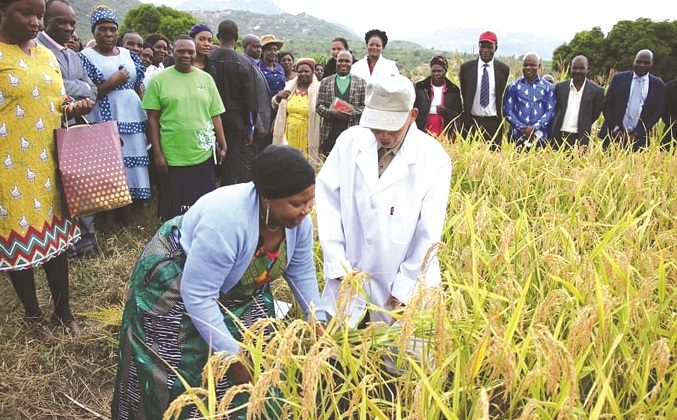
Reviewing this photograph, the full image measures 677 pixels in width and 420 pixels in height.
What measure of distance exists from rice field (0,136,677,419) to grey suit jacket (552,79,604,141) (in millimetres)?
1264

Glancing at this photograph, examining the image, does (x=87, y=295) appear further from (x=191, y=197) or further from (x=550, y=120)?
(x=550, y=120)

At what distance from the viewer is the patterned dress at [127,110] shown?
13.6ft

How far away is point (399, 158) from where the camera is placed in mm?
2215

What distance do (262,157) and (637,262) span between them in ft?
5.99

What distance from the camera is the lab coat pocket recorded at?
2217 millimetres

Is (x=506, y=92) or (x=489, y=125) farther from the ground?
(x=506, y=92)

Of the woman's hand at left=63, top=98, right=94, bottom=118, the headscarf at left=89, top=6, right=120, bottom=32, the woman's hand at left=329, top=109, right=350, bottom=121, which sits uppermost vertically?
the headscarf at left=89, top=6, right=120, bottom=32

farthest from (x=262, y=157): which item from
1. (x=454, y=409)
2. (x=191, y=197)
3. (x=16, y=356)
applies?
(x=191, y=197)

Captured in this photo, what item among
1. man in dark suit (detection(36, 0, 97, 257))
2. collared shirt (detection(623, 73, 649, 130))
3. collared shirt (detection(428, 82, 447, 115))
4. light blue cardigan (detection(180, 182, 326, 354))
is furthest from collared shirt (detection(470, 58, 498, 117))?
→ light blue cardigan (detection(180, 182, 326, 354))

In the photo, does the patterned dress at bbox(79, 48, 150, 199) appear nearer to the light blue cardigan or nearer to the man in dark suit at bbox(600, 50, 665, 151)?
the light blue cardigan

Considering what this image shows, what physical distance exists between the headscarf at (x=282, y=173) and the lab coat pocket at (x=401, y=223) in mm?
590

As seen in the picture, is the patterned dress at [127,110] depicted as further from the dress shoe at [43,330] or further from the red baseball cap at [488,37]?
the red baseball cap at [488,37]

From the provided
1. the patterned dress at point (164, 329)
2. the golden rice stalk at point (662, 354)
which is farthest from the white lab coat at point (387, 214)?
the golden rice stalk at point (662, 354)

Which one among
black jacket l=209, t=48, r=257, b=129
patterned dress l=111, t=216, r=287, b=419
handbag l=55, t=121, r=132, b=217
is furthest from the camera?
Answer: black jacket l=209, t=48, r=257, b=129
